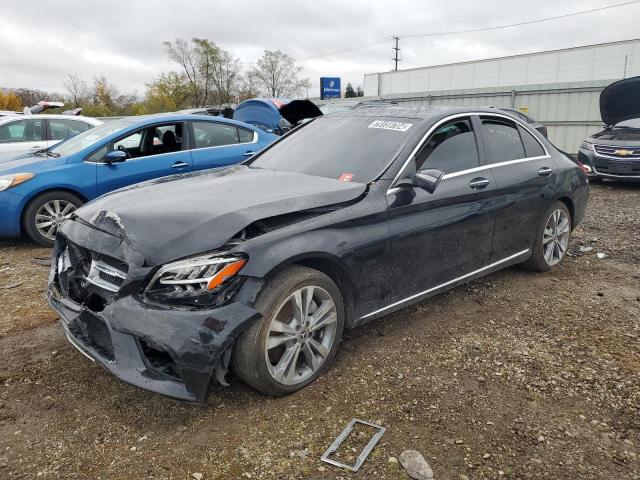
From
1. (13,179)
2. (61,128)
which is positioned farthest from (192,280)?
(61,128)

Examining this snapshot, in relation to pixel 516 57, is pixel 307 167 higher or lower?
lower

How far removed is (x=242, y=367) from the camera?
2641 millimetres

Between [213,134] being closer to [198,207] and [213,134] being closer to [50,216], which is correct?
[50,216]

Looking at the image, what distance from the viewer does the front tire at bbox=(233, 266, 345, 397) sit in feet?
8.57

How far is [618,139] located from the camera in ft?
32.9

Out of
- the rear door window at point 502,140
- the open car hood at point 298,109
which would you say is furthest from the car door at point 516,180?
the open car hood at point 298,109

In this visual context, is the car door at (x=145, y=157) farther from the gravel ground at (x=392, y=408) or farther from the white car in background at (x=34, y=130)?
the white car in background at (x=34, y=130)

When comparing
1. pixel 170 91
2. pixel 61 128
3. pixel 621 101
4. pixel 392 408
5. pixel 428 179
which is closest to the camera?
pixel 392 408

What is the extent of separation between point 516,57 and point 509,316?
35326mm

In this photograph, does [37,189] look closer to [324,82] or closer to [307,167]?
[307,167]

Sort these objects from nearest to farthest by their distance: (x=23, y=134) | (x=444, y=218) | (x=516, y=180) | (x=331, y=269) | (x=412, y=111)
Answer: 1. (x=331, y=269)
2. (x=444, y=218)
3. (x=412, y=111)
4. (x=516, y=180)
5. (x=23, y=134)

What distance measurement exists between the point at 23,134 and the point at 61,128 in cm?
63

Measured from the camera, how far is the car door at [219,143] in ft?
21.3

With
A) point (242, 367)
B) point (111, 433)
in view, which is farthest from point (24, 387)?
point (242, 367)
